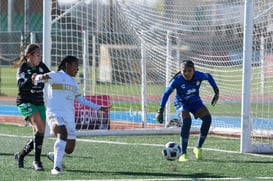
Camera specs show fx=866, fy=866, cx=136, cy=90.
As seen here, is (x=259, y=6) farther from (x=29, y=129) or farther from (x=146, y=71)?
(x=29, y=129)

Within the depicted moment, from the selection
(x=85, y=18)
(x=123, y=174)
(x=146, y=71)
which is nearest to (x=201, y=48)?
(x=146, y=71)

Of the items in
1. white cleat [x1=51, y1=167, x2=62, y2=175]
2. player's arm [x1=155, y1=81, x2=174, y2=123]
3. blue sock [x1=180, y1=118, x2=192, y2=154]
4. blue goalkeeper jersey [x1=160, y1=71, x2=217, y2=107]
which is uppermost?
blue goalkeeper jersey [x1=160, y1=71, x2=217, y2=107]

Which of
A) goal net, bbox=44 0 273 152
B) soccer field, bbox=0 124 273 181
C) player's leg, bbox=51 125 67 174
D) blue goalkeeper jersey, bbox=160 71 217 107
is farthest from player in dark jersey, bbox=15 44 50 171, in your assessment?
goal net, bbox=44 0 273 152

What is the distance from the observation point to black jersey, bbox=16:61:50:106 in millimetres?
12117

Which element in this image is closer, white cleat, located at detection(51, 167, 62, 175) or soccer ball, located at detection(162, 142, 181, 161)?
white cleat, located at detection(51, 167, 62, 175)

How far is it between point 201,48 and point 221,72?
24.7 inches

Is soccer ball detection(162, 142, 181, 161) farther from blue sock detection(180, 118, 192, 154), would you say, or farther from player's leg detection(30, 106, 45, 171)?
player's leg detection(30, 106, 45, 171)

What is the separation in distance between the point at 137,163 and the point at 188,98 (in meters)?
1.48

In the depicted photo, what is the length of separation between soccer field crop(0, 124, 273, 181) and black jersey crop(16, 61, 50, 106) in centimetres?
95

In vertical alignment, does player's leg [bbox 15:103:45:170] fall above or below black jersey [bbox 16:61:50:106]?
below

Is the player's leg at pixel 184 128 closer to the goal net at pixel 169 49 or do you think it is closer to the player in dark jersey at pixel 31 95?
the goal net at pixel 169 49

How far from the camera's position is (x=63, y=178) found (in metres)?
11.0

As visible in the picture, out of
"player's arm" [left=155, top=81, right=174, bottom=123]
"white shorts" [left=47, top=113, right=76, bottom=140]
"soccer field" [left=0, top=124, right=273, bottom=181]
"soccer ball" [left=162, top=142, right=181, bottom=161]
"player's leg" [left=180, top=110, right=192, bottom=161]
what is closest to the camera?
"soccer field" [left=0, top=124, right=273, bottom=181]

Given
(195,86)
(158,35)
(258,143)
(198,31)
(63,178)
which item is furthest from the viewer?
(158,35)
